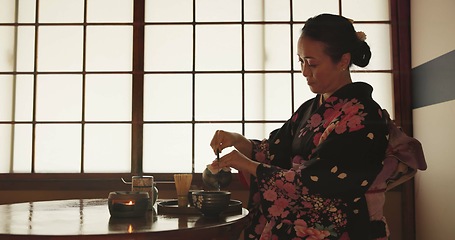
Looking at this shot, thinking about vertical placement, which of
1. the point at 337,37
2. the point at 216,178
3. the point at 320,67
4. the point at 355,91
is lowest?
the point at 216,178

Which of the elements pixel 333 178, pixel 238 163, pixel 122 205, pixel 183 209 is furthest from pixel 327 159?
pixel 122 205

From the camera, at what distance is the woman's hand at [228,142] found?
2.41m

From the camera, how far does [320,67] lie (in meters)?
2.17

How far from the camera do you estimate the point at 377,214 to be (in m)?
2.02

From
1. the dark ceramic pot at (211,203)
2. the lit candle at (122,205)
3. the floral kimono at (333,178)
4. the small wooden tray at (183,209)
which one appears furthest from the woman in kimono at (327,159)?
the lit candle at (122,205)

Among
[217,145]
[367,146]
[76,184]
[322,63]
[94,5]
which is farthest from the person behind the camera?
[94,5]

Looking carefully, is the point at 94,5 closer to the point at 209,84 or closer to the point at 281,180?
the point at 209,84

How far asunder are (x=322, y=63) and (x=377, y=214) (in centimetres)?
67

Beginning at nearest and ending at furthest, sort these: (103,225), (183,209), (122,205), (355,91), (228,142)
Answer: (103,225)
(122,205)
(183,209)
(355,91)
(228,142)

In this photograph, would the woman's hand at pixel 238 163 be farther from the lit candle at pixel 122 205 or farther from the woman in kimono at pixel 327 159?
the lit candle at pixel 122 205

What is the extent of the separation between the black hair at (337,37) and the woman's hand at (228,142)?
2.09 feet

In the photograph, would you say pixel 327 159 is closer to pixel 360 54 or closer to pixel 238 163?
pixel 238 163

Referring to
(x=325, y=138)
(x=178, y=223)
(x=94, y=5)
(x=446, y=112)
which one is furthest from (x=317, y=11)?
(x=178, y=223)

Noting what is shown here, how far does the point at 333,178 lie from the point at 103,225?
0.86 meters
